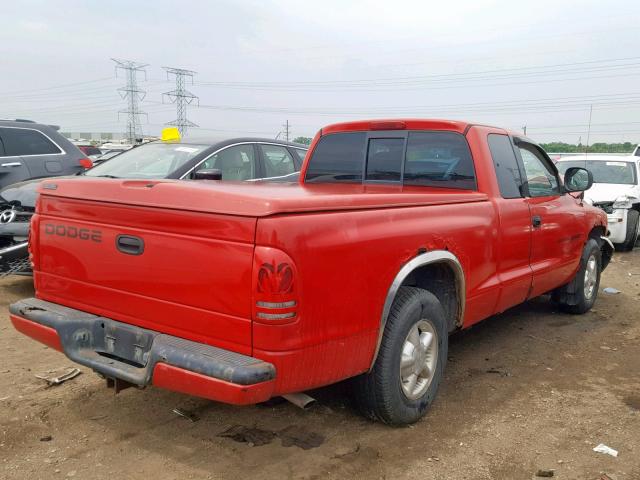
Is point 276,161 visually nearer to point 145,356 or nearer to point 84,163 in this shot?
point 84,163

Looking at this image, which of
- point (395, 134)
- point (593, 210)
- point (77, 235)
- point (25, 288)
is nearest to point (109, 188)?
point (77, 235)

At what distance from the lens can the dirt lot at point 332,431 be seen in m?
3.07

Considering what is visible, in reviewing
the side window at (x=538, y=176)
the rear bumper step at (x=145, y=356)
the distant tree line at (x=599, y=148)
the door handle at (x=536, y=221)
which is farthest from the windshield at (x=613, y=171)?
the distant tree line at (x=599, y=148)

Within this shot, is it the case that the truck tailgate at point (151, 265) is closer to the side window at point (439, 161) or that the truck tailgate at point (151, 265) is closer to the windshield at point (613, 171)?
the side window at point (439, 161)

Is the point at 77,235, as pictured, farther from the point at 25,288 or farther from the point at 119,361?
the point at 25,288

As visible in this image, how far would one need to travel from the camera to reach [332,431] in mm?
3486

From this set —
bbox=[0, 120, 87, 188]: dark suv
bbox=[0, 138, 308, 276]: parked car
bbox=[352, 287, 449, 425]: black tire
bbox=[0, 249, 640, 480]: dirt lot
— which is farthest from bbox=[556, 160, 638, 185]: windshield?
bbox=[0, 120, 87, 188]: dark suv

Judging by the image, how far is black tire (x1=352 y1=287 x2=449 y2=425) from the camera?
10.7ft

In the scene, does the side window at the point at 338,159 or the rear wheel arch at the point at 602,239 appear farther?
the rear wheel arch at the point at 602,239

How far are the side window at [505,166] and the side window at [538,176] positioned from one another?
197 mm

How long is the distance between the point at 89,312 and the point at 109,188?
2.34 feet

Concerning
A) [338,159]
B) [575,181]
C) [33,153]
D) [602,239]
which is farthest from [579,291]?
[33,153]

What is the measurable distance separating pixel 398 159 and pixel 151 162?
293 centimetres

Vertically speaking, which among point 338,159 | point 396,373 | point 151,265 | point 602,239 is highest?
point 338,159
